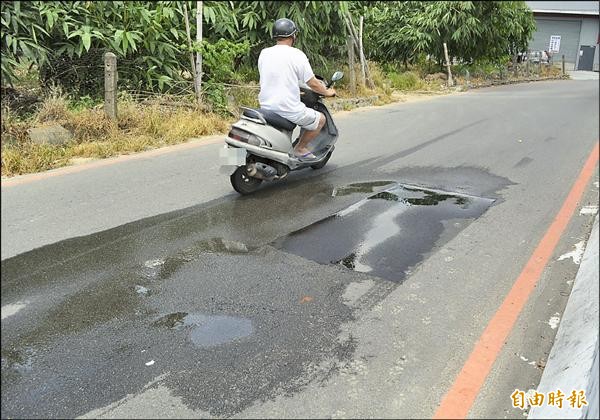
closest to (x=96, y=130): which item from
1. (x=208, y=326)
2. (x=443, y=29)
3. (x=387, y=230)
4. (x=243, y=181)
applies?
(x=243, y=181)

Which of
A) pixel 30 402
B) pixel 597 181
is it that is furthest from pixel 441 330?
pixel 597 181

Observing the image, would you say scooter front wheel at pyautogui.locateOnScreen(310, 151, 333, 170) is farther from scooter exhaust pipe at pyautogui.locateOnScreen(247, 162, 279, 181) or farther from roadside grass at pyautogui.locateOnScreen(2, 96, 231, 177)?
roadside grass at pyautogui.locateOnScreen(2, 96, 231, 177)

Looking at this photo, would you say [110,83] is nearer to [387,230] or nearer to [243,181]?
[243,181]

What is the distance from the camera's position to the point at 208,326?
319 cm

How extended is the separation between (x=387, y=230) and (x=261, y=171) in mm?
1477

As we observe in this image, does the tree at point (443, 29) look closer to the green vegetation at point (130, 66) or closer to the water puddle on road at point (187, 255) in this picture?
→ the green vegetation at point (130, 66)

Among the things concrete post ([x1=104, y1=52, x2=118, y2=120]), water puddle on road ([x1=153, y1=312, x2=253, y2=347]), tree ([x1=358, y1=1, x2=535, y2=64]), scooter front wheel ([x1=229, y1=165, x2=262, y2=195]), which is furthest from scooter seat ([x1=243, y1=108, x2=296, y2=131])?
tree ([x1=358, y1=1, x2=535, y2=64])

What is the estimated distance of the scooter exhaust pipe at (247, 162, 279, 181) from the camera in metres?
5.56

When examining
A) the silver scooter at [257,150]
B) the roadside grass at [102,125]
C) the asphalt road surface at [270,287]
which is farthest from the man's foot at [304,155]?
the roadside grass at [102,125]

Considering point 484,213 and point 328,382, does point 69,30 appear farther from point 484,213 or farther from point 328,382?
point 328,382

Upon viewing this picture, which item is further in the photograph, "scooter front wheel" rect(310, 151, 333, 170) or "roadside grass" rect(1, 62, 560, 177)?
"scooter front wheel" rect(310, 151, 333, 170)

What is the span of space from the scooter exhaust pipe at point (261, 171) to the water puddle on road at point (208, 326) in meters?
2.49

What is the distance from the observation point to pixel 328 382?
2723mm

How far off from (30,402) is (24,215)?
2.66 meters
